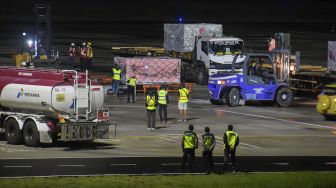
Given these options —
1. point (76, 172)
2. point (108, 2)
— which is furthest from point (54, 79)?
point (108, 2)

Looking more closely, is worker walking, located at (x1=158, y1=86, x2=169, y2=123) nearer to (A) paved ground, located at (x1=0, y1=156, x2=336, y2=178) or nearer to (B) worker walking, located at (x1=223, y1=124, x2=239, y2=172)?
(A) paved ground, located at (x1=0, y1=156, x2=336, y2=178)

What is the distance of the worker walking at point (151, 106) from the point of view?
41.6 m

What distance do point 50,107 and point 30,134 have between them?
4.58 ft

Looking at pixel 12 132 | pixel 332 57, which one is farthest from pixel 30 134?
pixel 332 57

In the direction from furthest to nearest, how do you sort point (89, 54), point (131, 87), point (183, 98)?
point (89, 54)
point (131, 87)
point (183, 98)

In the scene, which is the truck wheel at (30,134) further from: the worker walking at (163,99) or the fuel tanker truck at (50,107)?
the worker walking at (163,99)

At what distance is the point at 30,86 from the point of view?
37.7m

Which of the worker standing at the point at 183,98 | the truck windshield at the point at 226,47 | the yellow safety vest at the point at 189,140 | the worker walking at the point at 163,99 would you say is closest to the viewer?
the yellow safety vest at the point at 189,140

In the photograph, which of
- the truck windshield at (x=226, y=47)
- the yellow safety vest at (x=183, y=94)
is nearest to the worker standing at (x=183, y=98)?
the yellow safety vest at (x=183, y=94)

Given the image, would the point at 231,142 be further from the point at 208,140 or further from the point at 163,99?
the point at 163,99

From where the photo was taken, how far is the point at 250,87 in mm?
51656

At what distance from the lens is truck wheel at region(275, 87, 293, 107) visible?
52.1 m

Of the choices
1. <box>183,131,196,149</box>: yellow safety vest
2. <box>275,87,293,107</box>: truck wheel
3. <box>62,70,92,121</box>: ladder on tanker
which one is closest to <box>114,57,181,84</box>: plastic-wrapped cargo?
<box>275,87,293,107</box>: truck wheel

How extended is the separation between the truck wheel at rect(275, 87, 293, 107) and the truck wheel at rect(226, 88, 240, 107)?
222 centimetres
